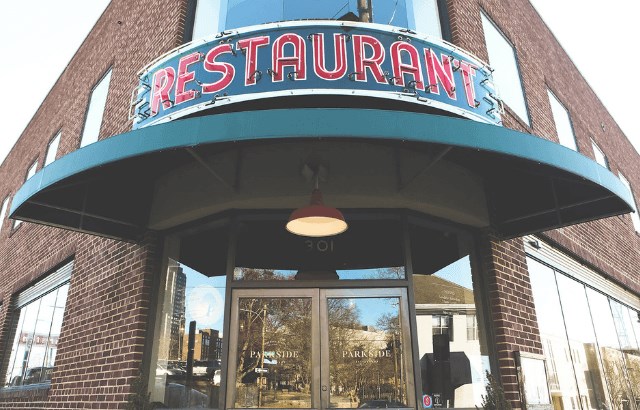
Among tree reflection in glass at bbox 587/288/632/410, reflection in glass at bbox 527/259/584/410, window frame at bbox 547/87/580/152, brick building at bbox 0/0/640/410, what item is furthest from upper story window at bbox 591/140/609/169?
brick building at bbox 0/0/640/410

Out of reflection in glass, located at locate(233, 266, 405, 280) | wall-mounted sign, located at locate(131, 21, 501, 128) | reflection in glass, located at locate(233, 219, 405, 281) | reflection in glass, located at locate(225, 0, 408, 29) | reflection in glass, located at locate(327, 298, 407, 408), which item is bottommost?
reflection in glass, located at locate(327, 298, 407, 408)

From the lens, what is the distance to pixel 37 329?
885cm

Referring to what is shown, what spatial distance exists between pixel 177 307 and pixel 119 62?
5.30 meters

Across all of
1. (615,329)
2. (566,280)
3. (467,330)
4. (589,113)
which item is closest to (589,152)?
(589,113)

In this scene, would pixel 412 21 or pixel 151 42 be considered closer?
pixel 412 21

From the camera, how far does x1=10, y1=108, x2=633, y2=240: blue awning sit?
3678 mm

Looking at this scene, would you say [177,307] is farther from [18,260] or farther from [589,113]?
[589,113]

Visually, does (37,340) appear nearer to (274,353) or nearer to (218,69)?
(274,353)

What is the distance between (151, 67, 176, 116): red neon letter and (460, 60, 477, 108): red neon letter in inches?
122

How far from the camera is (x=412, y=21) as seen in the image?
20.1 feet

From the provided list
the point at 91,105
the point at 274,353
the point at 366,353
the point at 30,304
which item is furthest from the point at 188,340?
the point at 91,105

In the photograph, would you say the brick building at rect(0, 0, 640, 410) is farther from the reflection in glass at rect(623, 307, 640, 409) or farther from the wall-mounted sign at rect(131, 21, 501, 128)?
the reflection in glass at rect(623, 307, 640, 409)

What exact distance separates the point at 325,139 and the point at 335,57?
115cm

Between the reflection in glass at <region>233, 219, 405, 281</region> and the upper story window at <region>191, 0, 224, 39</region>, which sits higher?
the upper story window at <region>191, 0, 224, 39</region>
